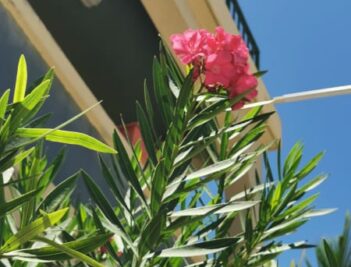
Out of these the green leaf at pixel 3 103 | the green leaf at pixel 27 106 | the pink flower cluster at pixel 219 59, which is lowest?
the pink flower cluster at pixel 219 59

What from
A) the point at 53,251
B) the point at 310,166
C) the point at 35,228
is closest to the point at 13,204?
the point at 35,228

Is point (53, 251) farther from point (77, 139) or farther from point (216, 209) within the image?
point (216, 209)

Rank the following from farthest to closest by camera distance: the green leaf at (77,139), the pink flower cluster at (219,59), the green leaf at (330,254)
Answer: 1. the green leaf at (330,254)
2. the pink flower cluster at (219,59)
3. the green leaf at (77,139)

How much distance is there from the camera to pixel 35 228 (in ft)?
6.84

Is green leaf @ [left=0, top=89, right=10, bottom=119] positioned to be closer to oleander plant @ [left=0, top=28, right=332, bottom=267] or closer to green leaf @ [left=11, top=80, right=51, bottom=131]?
green leaf @ [left=11, top=80, right=51, bottom=131]

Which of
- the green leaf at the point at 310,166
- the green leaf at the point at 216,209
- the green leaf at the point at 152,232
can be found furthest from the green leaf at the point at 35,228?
the green leaf at the point at 310,166

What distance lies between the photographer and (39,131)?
6.88ft

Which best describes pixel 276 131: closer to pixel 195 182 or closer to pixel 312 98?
pixel 312 98

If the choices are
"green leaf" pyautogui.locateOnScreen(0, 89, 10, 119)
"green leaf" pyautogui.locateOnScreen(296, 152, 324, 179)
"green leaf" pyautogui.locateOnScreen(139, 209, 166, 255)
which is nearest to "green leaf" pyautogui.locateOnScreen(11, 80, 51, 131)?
"green leaf" pyautogui.locateOnScreen(0, 89, 10, 119)

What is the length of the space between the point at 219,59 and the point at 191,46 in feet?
0.42

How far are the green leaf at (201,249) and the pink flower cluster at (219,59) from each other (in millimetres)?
477

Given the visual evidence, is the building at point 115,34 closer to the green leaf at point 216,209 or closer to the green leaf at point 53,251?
the green leaf at point 216,209

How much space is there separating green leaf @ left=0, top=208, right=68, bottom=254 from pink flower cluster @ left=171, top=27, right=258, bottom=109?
0.88 meters

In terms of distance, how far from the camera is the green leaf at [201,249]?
2770 mm
